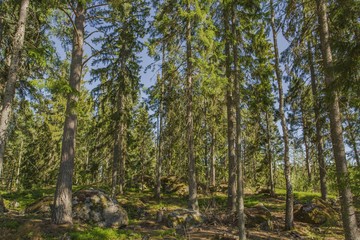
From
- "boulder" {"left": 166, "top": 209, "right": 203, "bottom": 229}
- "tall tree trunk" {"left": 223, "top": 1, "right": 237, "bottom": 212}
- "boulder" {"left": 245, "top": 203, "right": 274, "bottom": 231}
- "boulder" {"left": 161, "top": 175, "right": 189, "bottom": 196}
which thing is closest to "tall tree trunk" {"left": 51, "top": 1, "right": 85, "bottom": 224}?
"boulder" {"left": 166, "top": 209, "right": 203, "bottom": 229}

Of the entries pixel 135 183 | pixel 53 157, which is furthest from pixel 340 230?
pixel 53 157

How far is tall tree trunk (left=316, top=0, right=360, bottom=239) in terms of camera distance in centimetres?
731

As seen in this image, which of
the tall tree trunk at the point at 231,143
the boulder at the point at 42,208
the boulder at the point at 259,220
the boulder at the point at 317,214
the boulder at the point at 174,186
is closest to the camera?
the boulder at the point at 259,220

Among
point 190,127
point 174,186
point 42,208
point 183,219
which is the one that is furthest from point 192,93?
point 174,186

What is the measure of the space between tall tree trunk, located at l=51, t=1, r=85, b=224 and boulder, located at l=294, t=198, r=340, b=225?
11158mm

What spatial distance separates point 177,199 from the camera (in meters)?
22.4

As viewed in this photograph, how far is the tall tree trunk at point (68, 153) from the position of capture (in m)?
9.98

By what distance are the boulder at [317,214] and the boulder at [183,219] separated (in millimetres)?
5390

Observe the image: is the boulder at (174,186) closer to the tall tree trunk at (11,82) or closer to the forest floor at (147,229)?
the forest floor at (147,229)

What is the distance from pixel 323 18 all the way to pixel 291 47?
146 centimetres

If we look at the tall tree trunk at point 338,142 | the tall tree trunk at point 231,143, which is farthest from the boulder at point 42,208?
the tall tree trunk at point 338,142

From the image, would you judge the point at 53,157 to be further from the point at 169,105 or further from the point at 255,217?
the point at 255,217

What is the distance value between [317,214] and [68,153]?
1217 cm

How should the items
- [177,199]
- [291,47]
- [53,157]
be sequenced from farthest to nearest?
[53,157] → [177,199] → [291,47]
